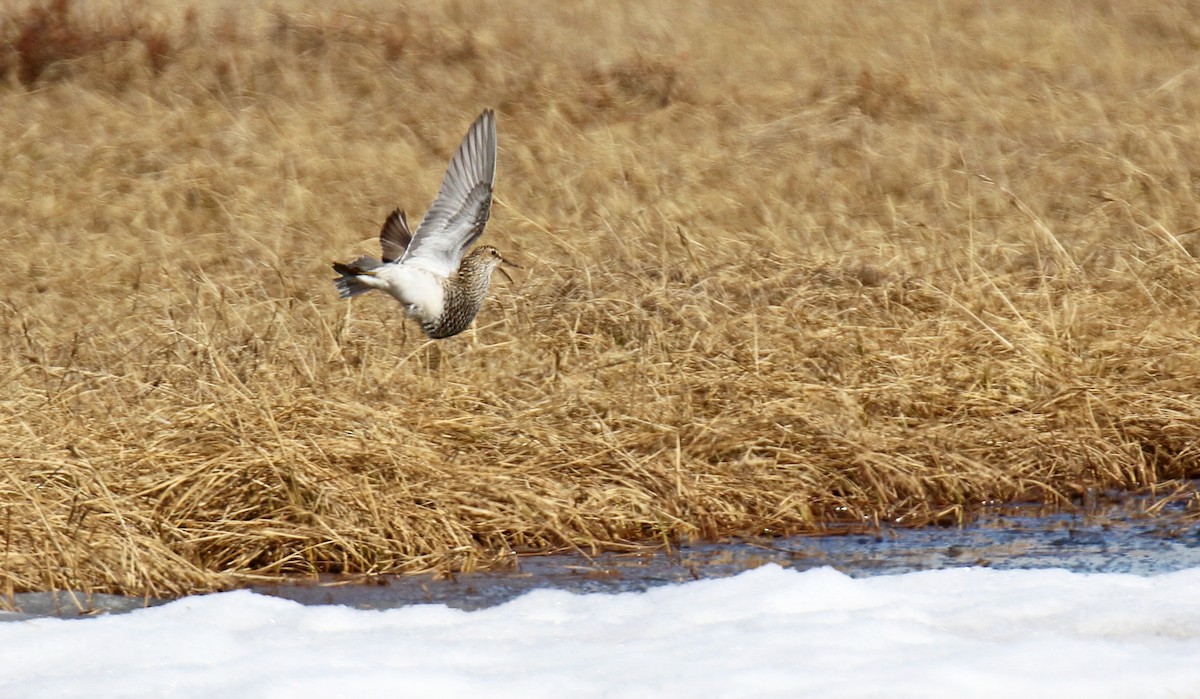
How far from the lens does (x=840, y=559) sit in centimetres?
552

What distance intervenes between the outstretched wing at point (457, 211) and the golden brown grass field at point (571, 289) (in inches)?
19.5

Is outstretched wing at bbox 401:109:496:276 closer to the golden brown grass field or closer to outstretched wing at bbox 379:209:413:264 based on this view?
outstretched wing at bbox 379:209:413:264

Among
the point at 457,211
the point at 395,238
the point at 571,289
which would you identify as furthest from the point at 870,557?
the point at 571,289

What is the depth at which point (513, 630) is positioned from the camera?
15.4ft

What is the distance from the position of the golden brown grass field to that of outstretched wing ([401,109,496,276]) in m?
0.49

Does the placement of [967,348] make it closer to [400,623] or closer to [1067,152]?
[400,623]

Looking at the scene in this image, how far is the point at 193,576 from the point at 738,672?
191 centimetres

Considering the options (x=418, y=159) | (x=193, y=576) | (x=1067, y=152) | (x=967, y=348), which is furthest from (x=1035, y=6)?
(x=193, y=576)

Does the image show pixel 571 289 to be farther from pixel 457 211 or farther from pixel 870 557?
pixel 870 557

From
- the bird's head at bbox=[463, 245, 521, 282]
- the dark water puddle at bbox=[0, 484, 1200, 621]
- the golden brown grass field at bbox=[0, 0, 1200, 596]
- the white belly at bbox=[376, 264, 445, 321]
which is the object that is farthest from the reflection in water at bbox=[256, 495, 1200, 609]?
the bird's head at bbox=[463, 245, 521, 282]

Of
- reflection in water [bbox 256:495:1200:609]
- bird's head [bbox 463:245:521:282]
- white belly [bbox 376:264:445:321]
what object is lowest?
reflection in water [bbox 256:495:1200:609]

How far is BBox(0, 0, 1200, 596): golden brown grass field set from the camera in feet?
18.6

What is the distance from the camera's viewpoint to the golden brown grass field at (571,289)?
18.6ft

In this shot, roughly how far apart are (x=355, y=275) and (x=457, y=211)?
519 mm
